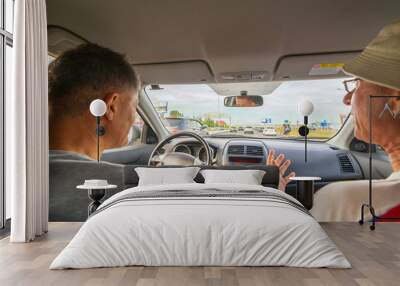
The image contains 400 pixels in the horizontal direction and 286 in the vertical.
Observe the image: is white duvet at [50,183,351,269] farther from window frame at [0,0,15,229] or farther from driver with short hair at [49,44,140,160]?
driver with short hair at [49,44,140,160]

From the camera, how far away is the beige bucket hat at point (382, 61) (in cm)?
550

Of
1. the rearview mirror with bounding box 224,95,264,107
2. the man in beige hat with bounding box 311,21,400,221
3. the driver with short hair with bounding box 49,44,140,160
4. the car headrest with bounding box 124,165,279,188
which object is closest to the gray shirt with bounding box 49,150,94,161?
the driver with short hair with bounding box 49,44,140,160

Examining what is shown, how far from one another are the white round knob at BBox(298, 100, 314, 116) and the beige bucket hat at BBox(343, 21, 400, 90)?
60cm

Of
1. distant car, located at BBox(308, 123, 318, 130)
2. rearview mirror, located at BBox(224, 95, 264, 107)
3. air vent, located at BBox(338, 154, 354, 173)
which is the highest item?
rearview mirror, located at BBox(224, 95, 264, 107)

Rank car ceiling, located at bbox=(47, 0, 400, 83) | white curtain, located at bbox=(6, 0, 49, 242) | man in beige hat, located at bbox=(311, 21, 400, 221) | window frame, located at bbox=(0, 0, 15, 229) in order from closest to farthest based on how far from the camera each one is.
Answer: white curtain, located at bbox=(6, 0, 49, 242), window frame, located at bbox=(0, 0, 15, 229), car ceiling, located at bbox=(47, 0, 400, 83), man in beige hat, located at bbox=(311, 21, 400, 221)

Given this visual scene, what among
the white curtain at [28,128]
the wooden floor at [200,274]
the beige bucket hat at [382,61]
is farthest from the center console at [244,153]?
the white curtain at [28,128]

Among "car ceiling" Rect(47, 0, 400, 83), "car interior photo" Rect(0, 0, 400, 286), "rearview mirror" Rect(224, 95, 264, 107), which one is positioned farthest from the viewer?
"rearview mirror" Rect(224, 95, 264, 107)

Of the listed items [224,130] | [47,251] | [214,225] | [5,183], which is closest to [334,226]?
[224,130]

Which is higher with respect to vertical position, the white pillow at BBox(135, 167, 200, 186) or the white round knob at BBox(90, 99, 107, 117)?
the white round knob at BBox(90, 99, 107, 117)

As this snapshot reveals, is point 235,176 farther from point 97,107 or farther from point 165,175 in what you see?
point 97,107

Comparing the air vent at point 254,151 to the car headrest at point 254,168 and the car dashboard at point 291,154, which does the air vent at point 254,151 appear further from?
the car headrest at point 254,168

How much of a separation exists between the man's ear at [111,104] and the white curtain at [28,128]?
91cm

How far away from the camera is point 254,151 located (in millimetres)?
5906

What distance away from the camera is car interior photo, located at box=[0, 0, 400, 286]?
209 inches
